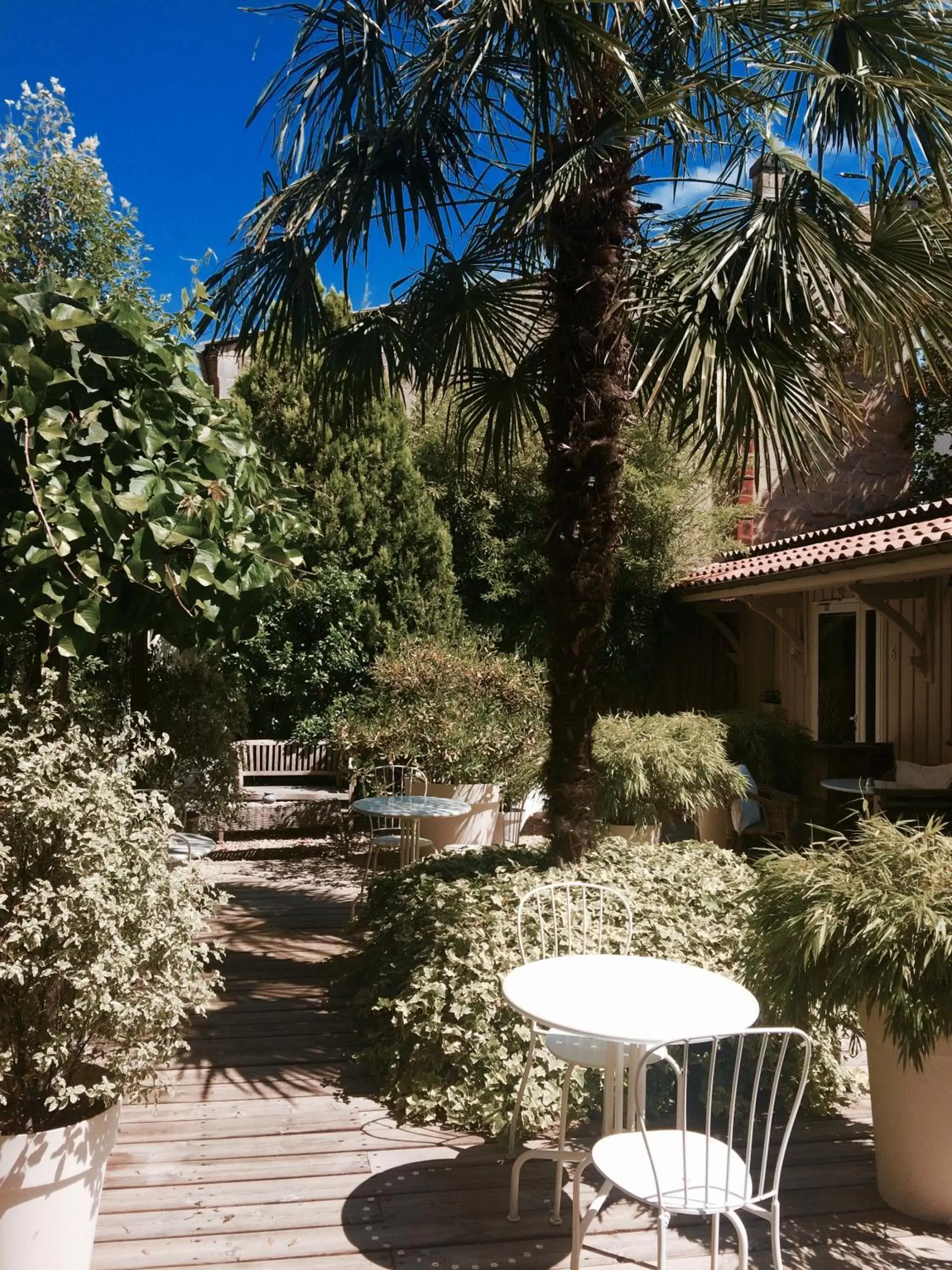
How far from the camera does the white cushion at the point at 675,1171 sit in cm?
244

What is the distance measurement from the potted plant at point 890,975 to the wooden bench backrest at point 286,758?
803 cm

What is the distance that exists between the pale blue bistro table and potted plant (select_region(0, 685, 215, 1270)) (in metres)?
3.66

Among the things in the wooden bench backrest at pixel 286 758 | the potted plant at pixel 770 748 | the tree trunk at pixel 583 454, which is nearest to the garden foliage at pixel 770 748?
the potted plant at pixel 770 748

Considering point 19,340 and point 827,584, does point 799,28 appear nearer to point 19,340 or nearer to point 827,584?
point 19,340

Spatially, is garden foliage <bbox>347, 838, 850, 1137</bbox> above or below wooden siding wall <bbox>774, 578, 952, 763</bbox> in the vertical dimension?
below

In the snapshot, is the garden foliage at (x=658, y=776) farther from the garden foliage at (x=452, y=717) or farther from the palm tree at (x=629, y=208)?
the palm tree at (x=629, y=208)

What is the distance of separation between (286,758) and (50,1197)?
8.47 metres

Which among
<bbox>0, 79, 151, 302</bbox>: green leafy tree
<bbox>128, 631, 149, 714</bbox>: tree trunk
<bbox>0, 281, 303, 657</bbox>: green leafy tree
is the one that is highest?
<bbox>0, 79, 151, 302</bbox>: green leafy tree

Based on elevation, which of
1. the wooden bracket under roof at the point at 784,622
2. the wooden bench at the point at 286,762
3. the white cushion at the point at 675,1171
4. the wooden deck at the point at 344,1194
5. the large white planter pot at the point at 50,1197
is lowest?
the wooden deck at the point at 344,1194

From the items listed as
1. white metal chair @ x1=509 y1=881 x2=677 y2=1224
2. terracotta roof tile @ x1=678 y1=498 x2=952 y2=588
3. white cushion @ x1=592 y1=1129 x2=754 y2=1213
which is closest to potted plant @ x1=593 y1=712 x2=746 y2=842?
terracotta roof tile @ x1=678 y1=498 x2=952 y2=588

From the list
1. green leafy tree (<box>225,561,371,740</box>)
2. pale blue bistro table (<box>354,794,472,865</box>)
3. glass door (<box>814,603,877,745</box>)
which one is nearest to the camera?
pale blue bistro table (<box>354,794,472,865</box>)

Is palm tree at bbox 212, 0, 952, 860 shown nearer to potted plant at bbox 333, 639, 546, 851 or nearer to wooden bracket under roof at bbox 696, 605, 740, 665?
potted plant at bbox 333, 639, 546, 851

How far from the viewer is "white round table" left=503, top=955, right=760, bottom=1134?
9.30 ft

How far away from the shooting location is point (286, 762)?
11.1 m
